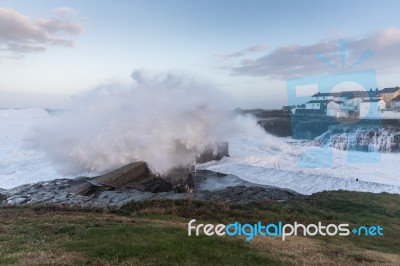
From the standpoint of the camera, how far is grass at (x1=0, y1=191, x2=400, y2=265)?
18.8ft

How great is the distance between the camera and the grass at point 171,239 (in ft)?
18.8

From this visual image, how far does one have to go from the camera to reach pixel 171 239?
6.59m

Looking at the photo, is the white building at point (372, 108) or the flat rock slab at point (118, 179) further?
the white building at point (372, 108)

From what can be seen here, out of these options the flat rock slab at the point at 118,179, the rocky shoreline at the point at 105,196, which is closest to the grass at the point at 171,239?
the rocky shoreline at the point at 105,196

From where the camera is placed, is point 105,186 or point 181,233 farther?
point 105,186

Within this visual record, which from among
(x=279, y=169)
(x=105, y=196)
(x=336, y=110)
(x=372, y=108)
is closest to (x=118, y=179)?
(x=105, y=196)

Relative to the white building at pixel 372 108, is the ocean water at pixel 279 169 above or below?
below

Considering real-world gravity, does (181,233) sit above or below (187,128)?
below

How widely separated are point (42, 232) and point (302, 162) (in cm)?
2035

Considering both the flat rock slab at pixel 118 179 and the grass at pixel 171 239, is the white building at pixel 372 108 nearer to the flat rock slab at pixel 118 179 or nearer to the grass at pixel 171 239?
the flat rock slab at pixel 118 179

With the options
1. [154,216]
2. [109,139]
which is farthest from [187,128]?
[154,216]

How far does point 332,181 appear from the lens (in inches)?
744

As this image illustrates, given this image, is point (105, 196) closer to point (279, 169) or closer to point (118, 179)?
point (118, 179)

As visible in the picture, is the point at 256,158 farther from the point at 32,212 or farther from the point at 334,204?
the point at 32,212
